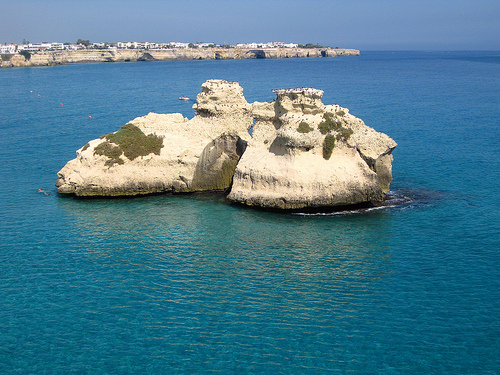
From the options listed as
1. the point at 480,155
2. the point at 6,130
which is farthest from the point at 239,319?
the point at 6,130

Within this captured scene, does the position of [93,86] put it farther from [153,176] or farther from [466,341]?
[466,341]

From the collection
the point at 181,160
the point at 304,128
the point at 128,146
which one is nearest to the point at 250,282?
the point at 304,128

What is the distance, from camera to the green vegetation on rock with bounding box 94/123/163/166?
40.1m

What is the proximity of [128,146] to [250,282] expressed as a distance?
1986 cm

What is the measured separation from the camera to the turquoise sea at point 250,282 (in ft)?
65.8

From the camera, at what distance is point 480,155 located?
49.5 meters

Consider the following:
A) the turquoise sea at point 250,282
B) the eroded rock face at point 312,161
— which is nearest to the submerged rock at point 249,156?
the eroded rock face at point 312,161

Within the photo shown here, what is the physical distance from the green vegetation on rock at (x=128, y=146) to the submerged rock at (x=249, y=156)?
0.08m

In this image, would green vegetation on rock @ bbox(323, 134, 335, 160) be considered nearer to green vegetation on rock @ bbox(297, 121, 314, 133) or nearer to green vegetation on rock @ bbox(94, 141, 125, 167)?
green vegetation on rock @ bbox(297, 121, 314, 133)

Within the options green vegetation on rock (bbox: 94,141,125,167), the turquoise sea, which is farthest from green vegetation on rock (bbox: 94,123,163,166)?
the turquoise sea

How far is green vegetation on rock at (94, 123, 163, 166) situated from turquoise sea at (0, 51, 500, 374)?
391 centimetres

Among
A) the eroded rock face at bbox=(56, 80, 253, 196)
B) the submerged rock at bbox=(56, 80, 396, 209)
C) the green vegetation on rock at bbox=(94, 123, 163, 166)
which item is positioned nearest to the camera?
the submerged rock at bbox=(56, 80, 396, 209)

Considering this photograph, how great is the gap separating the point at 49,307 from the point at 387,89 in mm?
97421

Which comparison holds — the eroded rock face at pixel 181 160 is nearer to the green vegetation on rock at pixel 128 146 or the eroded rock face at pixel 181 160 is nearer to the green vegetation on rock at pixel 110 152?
the green vegetation on rock at pixel 110 152
